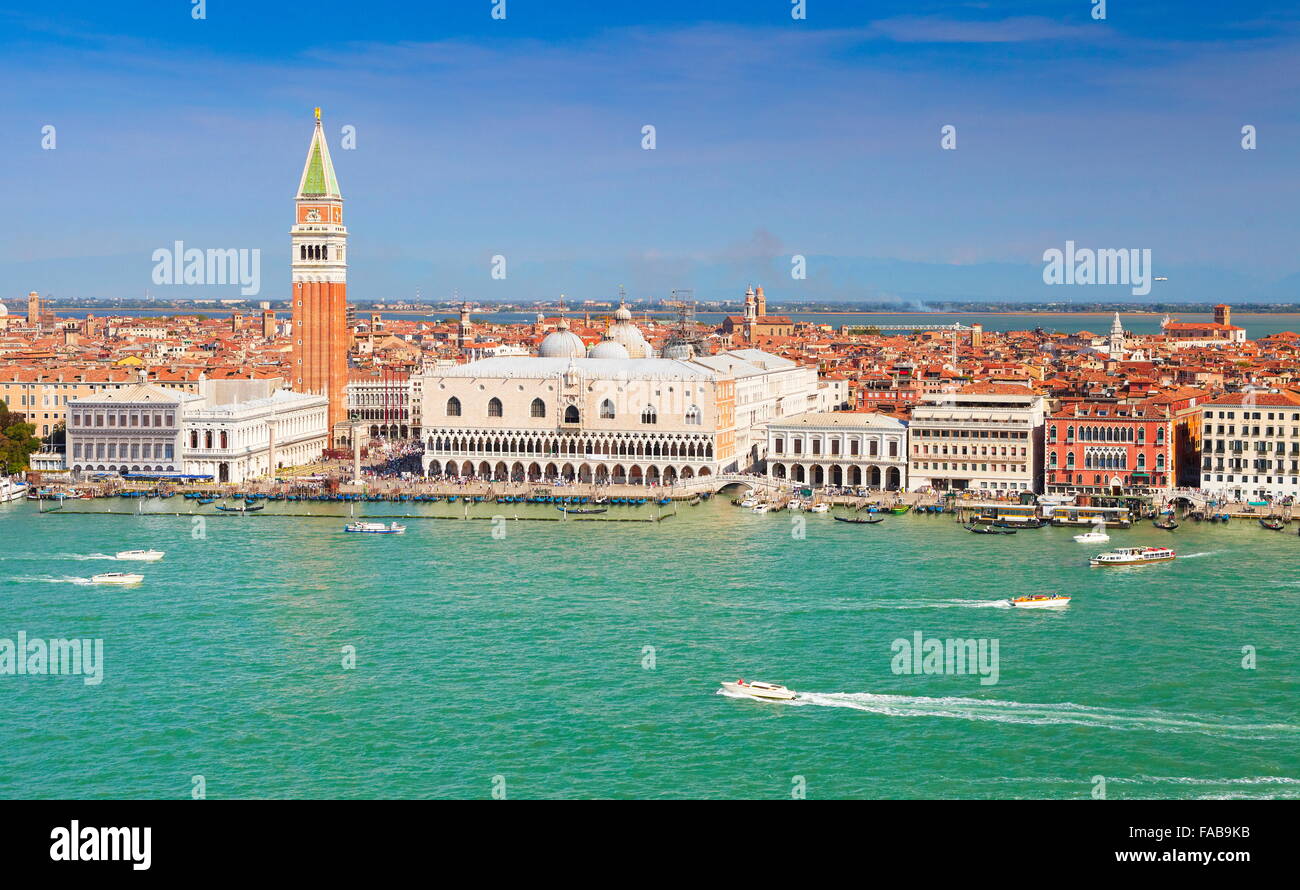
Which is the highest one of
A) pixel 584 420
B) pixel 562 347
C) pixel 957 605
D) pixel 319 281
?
pixel 319 281

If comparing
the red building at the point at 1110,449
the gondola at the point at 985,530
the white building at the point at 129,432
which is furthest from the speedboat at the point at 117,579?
the red building at the point at 1110,449

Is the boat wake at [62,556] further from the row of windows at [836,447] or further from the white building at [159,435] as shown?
the row of windows at [836,447]

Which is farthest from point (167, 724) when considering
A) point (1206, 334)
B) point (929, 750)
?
point (1206, 334)

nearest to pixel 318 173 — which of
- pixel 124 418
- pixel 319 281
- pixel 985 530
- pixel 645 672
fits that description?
pixel 319 281

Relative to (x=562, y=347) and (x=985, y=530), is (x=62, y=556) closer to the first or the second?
(x=985, y=530)

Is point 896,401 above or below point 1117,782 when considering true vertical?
above
